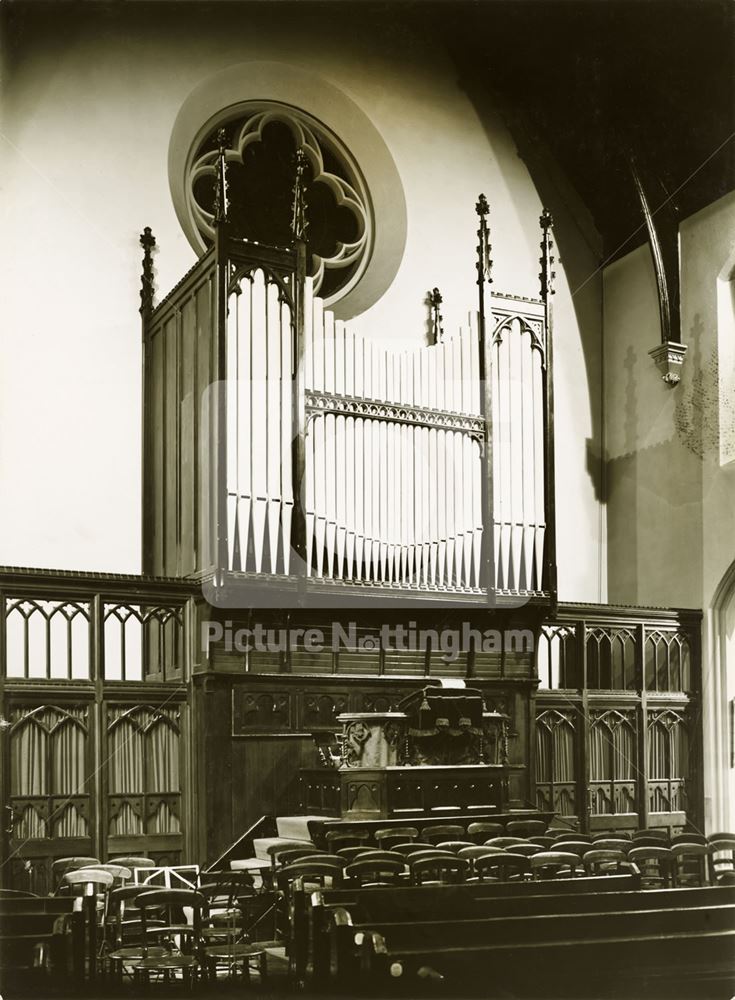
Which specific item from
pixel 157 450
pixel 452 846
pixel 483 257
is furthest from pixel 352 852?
pixel 483 257

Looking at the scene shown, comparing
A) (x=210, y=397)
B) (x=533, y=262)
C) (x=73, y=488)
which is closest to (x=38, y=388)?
(x=73, y=488)

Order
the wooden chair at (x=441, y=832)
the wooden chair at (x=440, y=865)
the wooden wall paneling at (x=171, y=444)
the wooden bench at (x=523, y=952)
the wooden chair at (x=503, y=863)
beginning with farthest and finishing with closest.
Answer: the wooden wall paneling at (x=171, y=444)
the wooden chair at (x=441, y=832)
the wooden chair at (x=503, y=863)
the wooden chair at (x=440, y=865)
the wooden bench at (x=523, y=952)

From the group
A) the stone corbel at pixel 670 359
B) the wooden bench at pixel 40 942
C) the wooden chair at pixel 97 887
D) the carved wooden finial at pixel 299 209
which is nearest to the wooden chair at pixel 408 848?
the wooden chair at pixel 97 887

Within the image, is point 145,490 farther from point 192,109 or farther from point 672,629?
point 672,629

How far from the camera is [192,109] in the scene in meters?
13.5

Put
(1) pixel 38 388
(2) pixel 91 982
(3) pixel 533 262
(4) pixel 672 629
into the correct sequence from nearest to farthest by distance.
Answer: (2) pixel 91 982 < (1) pixel 38 388 < (4) pixel 672 629 < (3) pixel 533 262

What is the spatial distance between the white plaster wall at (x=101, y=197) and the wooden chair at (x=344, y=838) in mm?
3827

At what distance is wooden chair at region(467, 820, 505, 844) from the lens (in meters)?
11.0

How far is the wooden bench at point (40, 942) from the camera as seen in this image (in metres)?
7.59

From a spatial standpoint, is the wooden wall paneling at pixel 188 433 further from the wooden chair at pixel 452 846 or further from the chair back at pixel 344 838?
the wooden chair at pixel 452 846

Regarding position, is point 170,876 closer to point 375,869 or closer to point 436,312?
point 375,869

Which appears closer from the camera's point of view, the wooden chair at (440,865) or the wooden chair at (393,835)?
the wooden chair at (440,865)

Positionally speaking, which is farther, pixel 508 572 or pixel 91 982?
pixel 508 572

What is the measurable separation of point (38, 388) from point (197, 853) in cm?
481
